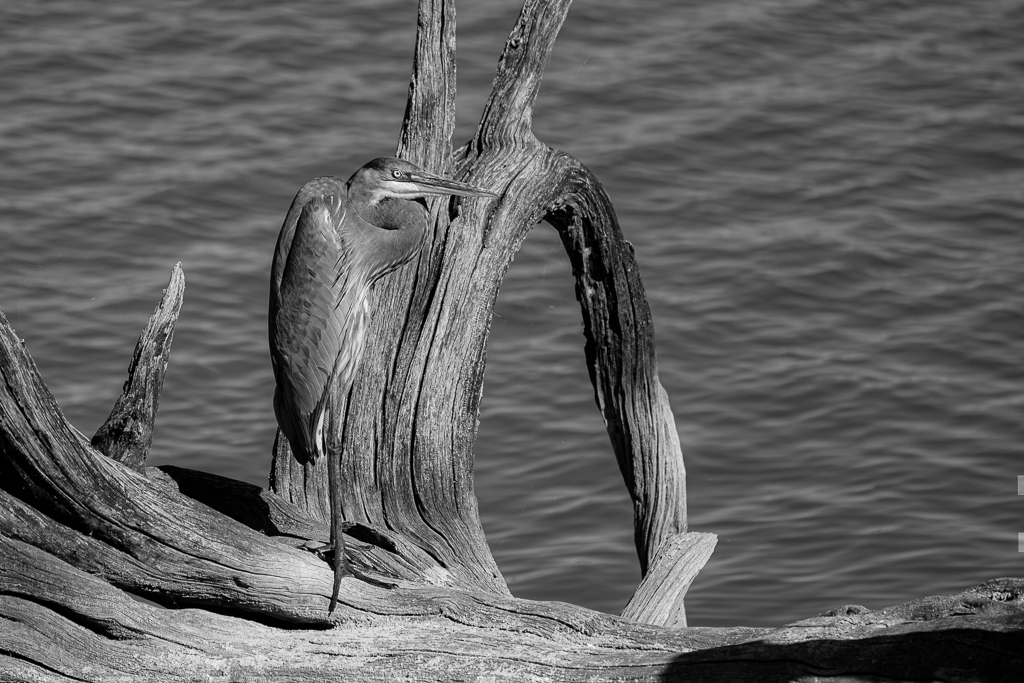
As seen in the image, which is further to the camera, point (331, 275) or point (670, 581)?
point (670, 581)

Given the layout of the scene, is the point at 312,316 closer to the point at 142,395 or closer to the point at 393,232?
the point at 393,232

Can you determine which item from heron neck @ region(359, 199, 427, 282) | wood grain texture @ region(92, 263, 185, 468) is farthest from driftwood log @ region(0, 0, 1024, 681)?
heron neck @ region(359, 199, 427, 282)

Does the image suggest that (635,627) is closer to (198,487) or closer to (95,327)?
(198,487)

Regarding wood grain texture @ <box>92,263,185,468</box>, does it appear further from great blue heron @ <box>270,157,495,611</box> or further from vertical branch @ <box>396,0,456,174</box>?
vertical branch @ <box>396,0,456,174</box>

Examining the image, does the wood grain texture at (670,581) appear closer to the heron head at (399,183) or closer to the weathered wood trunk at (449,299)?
the weathered wood trunk at (449,299)

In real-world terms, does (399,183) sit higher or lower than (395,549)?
higher

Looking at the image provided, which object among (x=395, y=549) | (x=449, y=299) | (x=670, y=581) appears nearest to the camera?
(x=395, y=549)

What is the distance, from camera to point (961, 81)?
1032 centimetres

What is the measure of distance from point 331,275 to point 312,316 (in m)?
0.14

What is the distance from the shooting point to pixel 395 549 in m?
3.66

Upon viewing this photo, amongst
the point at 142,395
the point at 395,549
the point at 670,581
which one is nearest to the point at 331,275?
the point at 142,395

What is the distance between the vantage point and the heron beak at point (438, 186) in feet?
12.9

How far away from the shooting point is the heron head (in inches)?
154

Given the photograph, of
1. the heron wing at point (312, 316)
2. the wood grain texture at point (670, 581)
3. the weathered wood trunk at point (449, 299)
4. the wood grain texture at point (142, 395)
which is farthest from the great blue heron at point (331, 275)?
the wood grain texture at point (670, 581)
